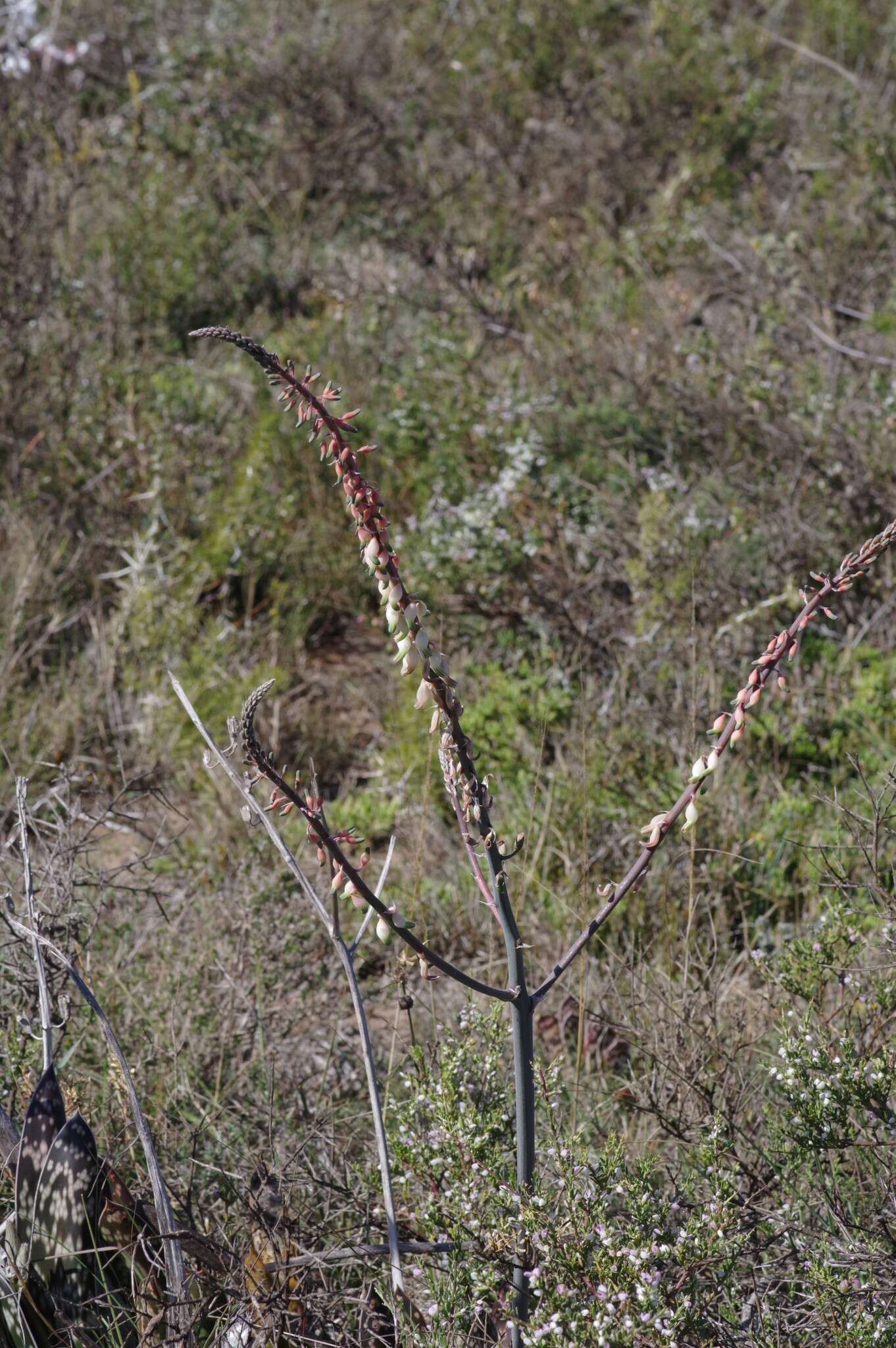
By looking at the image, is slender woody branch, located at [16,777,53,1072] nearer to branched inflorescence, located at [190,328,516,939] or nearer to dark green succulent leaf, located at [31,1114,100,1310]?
dark green succulent leaf, located at [31,1114,100,1310]

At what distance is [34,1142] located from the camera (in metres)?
1.61

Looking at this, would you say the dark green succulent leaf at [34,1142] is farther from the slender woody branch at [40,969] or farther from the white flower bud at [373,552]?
the white flower bud at [373,552]

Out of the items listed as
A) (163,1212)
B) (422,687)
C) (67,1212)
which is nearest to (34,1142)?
(67,1212)

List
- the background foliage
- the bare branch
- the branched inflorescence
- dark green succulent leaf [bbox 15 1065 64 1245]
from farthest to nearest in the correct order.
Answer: the background foliage
dark green succulent leaf [bbox 15 1065 64 1245]
the bare branch
the branched inflorescence

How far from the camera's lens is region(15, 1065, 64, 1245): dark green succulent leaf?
1.58 metres

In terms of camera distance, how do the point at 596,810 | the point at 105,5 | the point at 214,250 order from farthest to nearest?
the point at 105,5 → the point at 214,250 → the point at 596,810

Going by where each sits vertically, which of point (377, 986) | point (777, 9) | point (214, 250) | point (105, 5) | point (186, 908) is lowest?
point (377, 986)

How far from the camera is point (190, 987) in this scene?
2527 mm

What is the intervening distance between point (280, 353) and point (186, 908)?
2.93m

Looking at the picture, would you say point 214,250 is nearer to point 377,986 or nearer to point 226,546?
point 226,546

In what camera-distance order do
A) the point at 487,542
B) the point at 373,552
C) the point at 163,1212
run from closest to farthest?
the point at 373,552
the point at 163,1212
the point at 487,542

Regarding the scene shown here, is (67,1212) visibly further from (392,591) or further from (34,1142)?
(392,591)

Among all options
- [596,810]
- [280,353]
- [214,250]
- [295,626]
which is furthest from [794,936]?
[214,250]

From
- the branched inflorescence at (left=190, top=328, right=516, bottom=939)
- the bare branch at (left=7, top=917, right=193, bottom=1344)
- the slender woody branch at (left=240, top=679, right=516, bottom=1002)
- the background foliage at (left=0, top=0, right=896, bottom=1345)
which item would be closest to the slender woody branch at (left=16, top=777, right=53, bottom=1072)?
the bare branch at (left=7, top=917, right=193, bottom=1344)
